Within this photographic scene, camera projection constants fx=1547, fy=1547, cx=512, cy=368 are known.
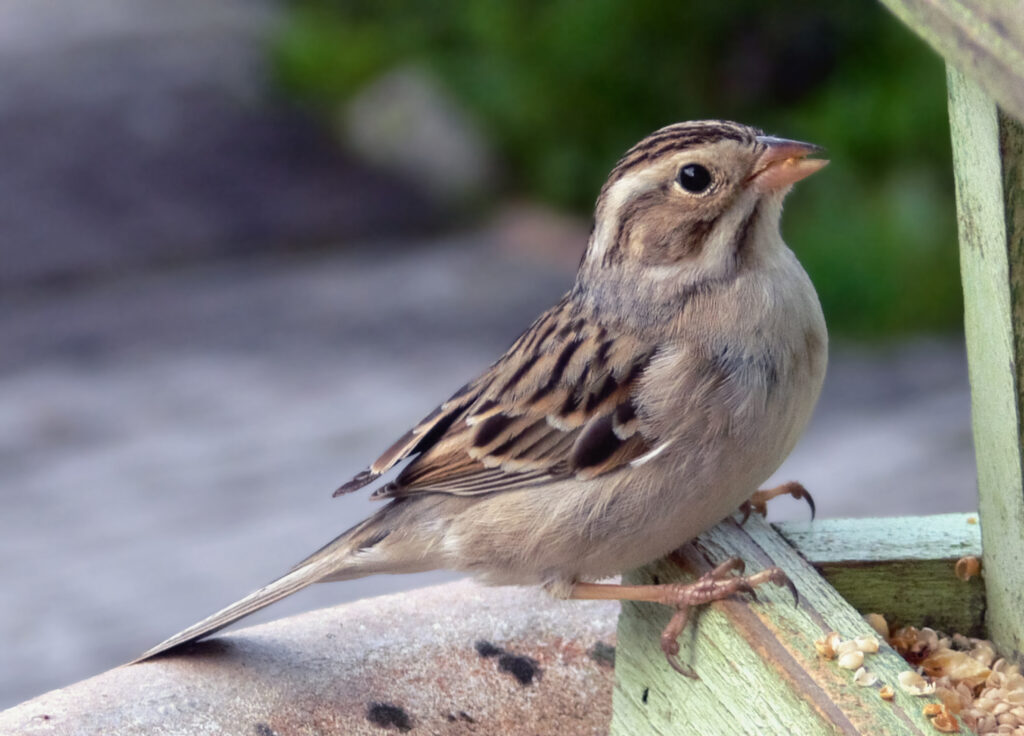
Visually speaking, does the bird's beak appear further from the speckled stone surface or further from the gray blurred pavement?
the gray blurred pavement

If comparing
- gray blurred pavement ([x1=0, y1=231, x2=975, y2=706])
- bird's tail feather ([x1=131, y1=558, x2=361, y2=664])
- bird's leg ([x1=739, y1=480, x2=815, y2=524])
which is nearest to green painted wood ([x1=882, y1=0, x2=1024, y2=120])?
bird's leg ([x1=739, y1=480, x2=815, y2=524])

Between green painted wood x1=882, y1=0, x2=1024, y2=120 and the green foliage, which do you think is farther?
the green foliage

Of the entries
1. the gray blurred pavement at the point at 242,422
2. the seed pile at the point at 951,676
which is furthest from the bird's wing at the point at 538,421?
the gray blurred pavement at the point at 242,422

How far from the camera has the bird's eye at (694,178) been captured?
2.30 metres

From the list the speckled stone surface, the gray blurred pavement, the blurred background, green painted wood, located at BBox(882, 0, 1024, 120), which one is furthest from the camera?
the blurred background

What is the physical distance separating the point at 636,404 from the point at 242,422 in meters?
5.05

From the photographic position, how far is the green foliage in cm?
717

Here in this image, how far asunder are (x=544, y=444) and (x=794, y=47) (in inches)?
264

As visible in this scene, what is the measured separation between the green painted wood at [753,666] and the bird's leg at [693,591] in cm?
1

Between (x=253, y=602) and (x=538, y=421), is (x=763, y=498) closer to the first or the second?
(x=538, y=421)

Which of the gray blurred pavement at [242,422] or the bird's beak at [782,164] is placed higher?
the gray blurred pavement at [242,422]

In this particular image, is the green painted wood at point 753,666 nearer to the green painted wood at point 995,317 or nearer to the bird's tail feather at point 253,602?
the green painted wood at point 995,317

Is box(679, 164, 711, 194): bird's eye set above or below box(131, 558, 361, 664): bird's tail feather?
above

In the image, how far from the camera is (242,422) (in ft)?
23.3
